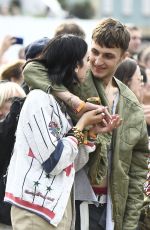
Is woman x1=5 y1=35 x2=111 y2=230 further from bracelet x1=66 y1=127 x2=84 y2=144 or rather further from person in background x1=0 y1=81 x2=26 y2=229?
person in background x1=0 y1=81 x2=26 y2=229

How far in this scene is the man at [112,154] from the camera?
5203mm

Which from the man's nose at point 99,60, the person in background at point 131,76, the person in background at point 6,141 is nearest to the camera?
the person in background at point 6,141

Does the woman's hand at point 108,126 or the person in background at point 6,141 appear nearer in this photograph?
the woman's hand at point 108,126

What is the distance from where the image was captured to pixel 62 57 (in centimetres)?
495

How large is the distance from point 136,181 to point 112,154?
0.28 metres

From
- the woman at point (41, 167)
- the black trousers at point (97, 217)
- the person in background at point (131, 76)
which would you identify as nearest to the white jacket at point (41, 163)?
the woman at point (41, 167)

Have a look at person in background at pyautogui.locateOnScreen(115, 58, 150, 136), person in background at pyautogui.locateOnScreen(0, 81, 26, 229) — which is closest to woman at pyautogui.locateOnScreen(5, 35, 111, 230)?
person in background at pyautogui.locateOnScreen(0, 81, 26, 229)

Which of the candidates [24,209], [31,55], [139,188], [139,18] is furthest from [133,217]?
[139,18]

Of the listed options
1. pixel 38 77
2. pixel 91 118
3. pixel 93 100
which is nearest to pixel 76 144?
pixel 91 118

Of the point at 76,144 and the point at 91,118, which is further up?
the point at 91,118

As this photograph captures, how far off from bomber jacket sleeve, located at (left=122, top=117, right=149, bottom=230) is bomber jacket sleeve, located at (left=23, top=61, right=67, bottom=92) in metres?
0.77

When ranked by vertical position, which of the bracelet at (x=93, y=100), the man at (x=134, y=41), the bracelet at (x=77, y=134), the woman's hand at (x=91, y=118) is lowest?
the man at (x=134, y=41)

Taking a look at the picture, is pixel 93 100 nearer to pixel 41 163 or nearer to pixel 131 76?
pixel 41 163

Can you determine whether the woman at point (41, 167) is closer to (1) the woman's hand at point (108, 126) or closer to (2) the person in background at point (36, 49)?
(1) the woman's hand at point (108, 126)
